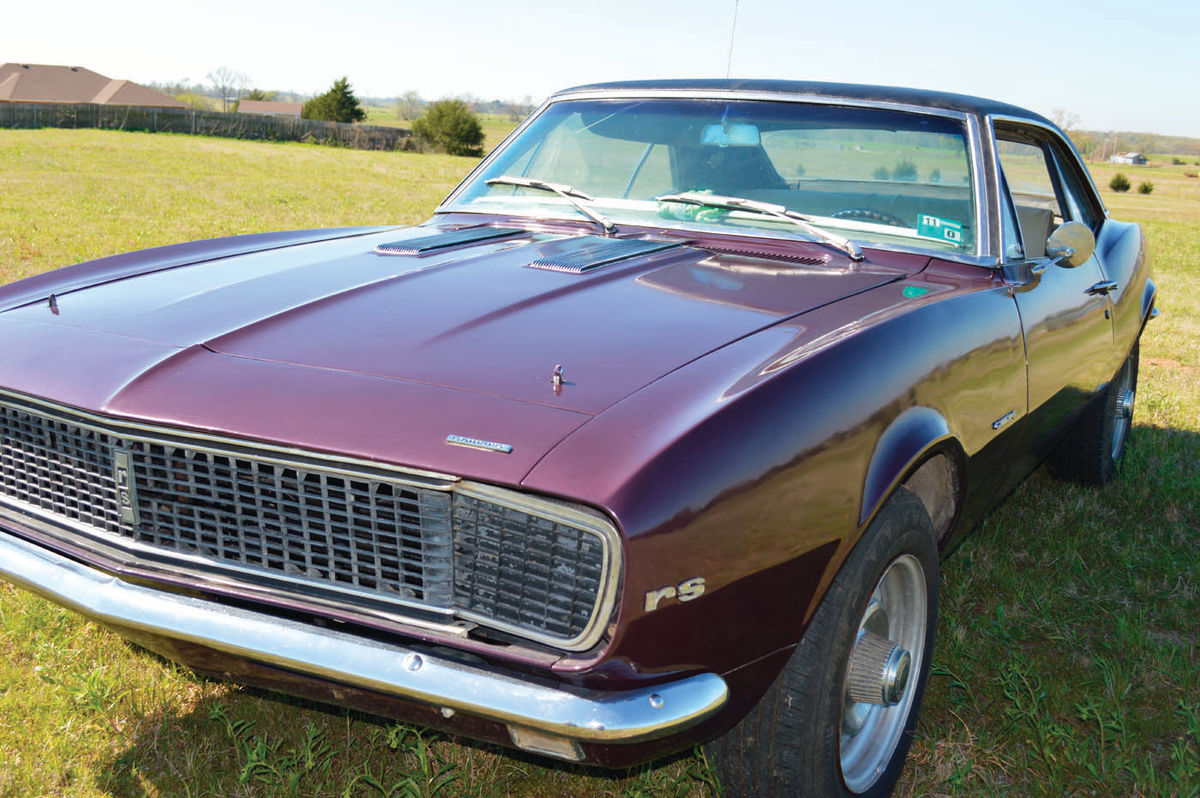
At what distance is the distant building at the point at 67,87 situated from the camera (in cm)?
6419

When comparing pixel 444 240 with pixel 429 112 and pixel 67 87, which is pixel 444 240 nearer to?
pixel 429 112

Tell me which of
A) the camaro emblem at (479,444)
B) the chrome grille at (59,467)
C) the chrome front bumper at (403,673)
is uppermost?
the camaro emblem at (479,444)

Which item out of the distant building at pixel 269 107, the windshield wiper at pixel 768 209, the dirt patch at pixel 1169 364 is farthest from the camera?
the distant building at pixel 269 107

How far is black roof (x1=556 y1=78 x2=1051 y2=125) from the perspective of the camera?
9.78ft

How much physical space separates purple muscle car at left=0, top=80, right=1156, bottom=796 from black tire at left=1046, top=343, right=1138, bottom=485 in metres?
1.41

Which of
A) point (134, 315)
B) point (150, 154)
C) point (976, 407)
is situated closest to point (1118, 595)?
point (976, 407)

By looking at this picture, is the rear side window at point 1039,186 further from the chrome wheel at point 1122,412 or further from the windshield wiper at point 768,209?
the chrome wheel at point 1122,412

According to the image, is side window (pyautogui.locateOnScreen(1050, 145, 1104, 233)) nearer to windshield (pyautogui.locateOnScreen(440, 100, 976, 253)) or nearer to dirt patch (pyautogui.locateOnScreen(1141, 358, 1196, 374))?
windshield (pyautogui.locateOnScreen(440, 100, 976, 253))

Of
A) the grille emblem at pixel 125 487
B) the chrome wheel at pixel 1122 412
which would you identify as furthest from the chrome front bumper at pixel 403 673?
the chrome wheel at pixel 1122 412

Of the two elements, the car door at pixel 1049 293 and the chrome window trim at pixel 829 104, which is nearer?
the chrome window trim at pixel 829 104

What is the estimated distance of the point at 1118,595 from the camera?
341 cm

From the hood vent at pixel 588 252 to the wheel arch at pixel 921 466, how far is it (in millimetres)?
897

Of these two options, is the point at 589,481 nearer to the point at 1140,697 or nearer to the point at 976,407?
the point at 976,407

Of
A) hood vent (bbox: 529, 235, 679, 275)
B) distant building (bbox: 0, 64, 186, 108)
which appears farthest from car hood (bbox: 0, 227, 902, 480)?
distant building (bbox: 0, 64, 186, 108)
